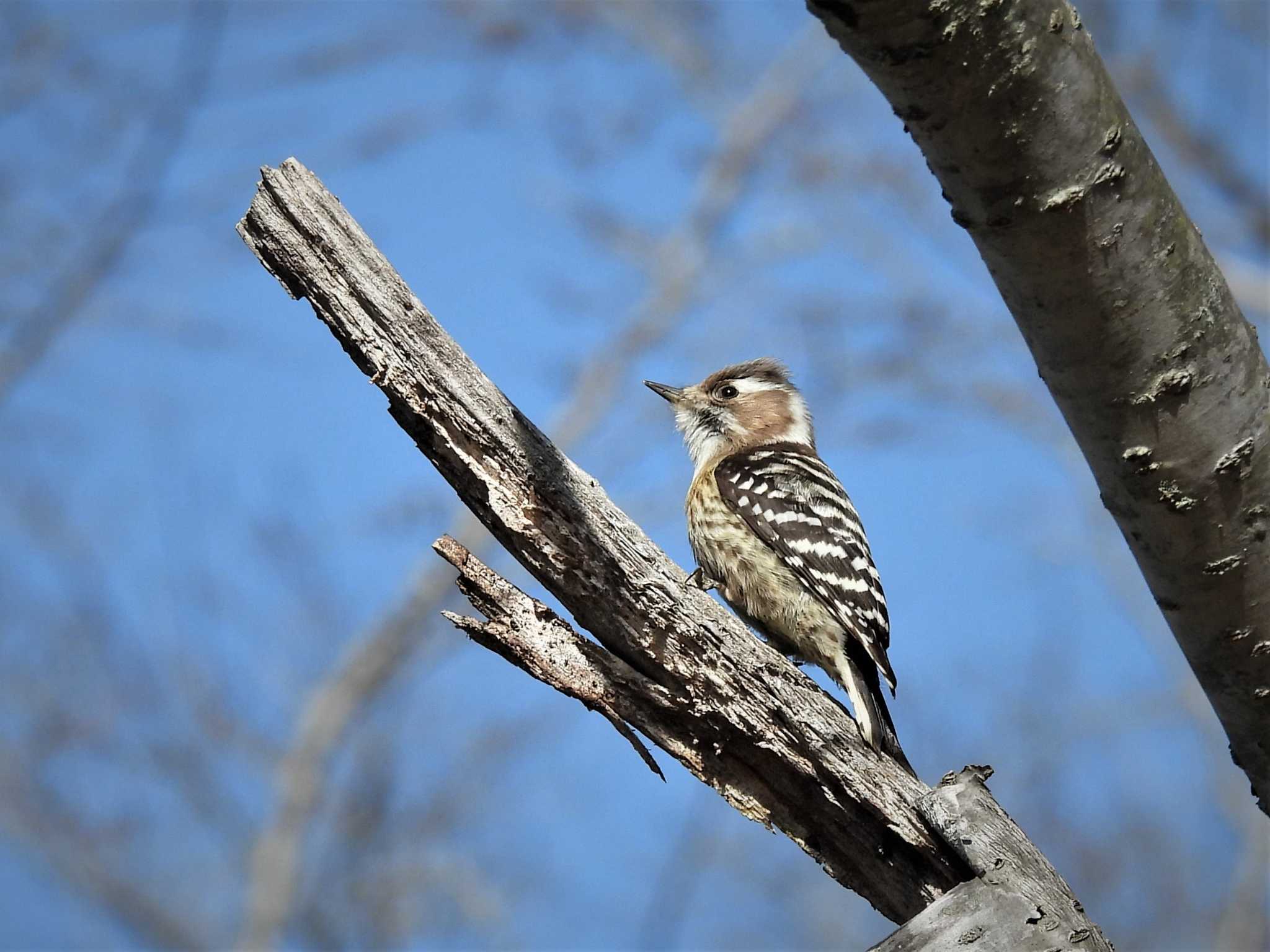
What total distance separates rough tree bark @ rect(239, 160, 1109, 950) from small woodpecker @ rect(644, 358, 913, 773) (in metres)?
1.03

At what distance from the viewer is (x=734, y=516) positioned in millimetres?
5121

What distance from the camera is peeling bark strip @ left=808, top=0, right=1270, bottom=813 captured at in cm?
179

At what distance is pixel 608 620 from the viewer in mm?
2969

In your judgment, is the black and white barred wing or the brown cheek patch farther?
the brown cheek patch

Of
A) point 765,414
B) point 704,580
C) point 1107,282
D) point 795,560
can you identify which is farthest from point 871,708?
point 765,414

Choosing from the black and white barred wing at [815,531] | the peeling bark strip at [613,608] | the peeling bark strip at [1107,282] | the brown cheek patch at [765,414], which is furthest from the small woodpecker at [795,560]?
the peeling bark strip at [1107,282]

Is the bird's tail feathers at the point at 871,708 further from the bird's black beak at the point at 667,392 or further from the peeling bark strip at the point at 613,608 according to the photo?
the bird's black beak at the point at 667,392

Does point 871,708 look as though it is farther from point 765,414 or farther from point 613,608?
point 765,414

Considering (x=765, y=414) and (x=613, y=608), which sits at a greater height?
(x=765, y=414)

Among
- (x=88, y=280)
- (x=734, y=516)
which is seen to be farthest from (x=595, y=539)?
(x=88, y=280)

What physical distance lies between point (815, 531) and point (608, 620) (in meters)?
2.16

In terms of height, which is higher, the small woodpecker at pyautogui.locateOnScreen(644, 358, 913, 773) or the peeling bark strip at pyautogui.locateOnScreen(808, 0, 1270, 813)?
the small woodpecker at pyautogui.locateOnScreen(644, 358, 913, 773)

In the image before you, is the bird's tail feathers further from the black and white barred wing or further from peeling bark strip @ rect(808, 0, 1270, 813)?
peeling bark strip @ rect(808, 0, 1270, 813)

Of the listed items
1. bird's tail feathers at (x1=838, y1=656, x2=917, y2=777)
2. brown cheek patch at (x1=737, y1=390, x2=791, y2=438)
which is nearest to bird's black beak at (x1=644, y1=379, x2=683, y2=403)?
brown cheek patch at (x1=737, y1=390, x2=791, y2=438)
